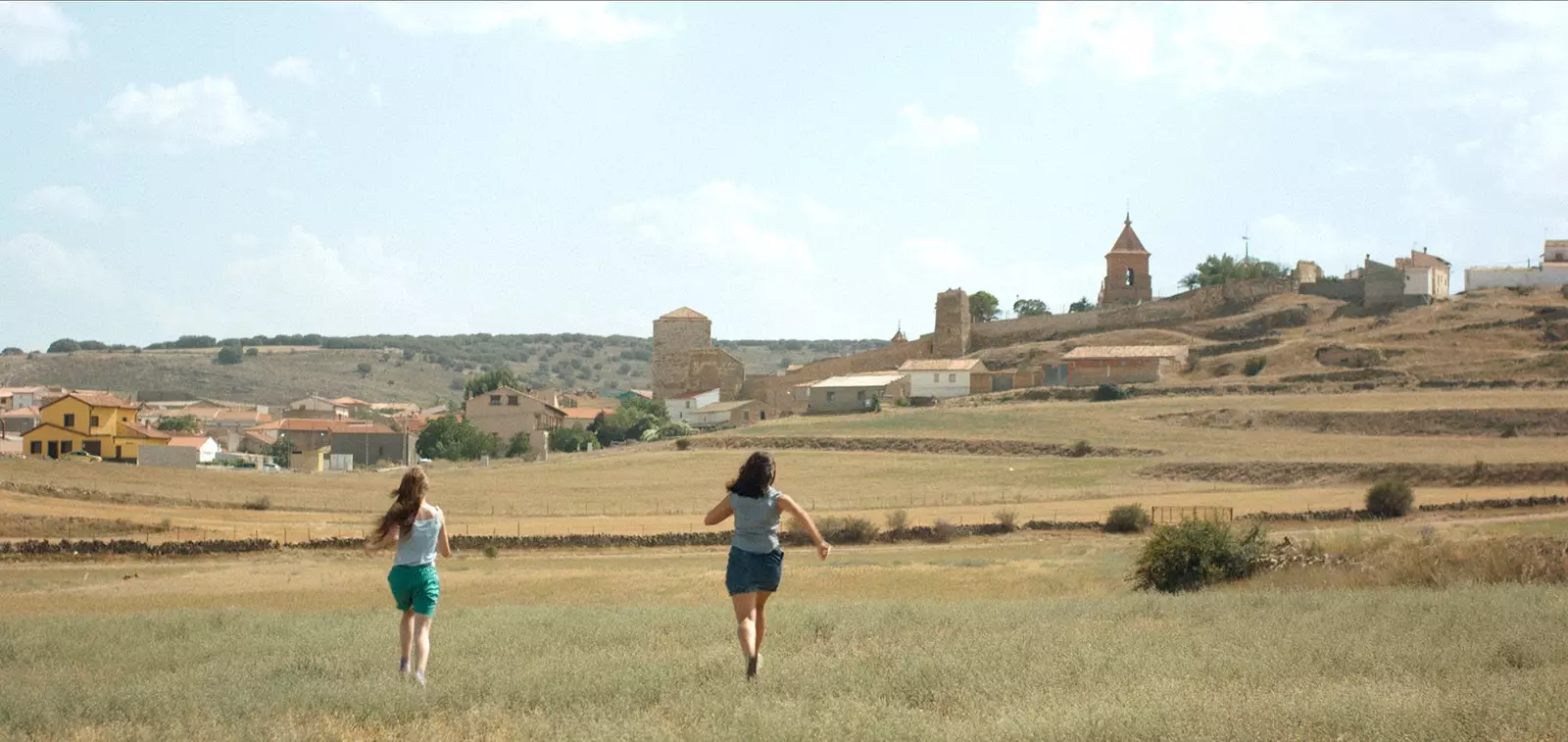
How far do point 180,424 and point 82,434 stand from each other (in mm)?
23956

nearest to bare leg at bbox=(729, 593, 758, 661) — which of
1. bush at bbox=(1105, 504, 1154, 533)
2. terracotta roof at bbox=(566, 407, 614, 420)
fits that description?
bush at bbox=(1105, 504, 1154, 533)

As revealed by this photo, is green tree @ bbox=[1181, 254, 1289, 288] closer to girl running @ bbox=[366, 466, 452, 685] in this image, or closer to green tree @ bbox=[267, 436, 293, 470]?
green tree @ bbox=[267, 436, 293, 470]

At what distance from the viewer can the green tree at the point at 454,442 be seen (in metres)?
84.6

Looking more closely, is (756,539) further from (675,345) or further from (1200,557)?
(675,345)

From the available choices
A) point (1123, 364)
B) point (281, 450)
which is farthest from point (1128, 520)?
point (281, 450)

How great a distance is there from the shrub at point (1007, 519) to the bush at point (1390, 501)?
29.4ft

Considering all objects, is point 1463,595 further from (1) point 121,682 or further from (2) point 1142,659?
(1) point 121,682

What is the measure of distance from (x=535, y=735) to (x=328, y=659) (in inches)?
144

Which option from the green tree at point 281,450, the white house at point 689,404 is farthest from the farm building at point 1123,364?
the green tree at point 281,450

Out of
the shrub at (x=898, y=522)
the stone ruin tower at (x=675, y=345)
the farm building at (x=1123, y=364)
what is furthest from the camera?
the stone ruin tower at (x=675, y=345)

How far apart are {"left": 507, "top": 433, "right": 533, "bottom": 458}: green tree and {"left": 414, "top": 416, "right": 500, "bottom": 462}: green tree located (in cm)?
93

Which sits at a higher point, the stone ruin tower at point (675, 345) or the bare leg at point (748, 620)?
the stone ruin tower at point (675, 345)

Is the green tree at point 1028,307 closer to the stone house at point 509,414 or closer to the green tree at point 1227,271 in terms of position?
the green tree at point 1227,271

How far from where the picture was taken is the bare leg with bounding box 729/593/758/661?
31.7 ft
